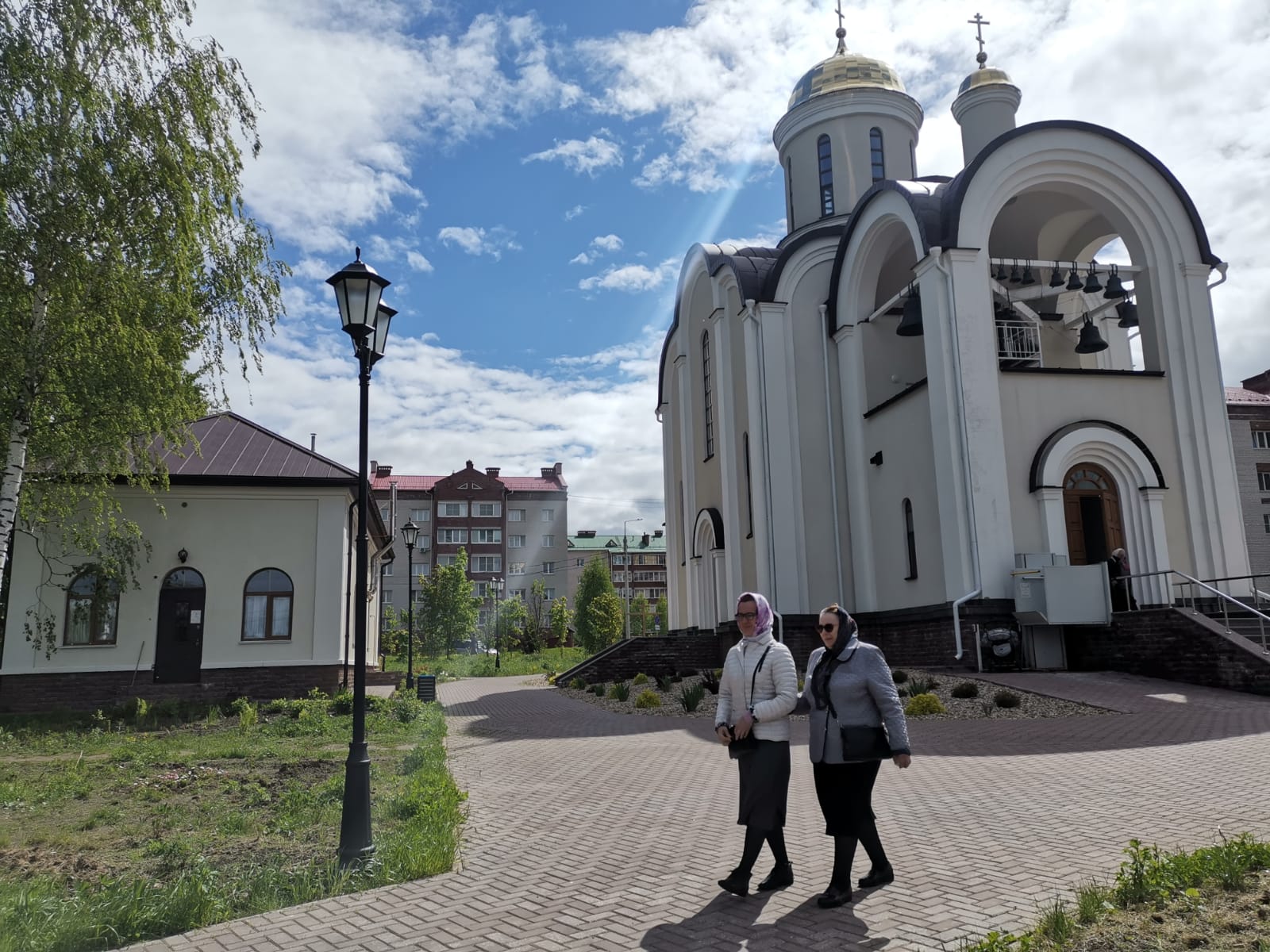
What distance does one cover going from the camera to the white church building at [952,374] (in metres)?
18.4

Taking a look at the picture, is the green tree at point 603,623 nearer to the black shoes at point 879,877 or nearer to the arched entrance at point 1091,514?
the arched entrance at point 1091,514

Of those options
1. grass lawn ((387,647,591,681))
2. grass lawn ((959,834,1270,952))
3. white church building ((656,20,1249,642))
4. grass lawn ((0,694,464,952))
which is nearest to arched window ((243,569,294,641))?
grass lawn ((0,694,464,952))

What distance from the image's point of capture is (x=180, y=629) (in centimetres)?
1925

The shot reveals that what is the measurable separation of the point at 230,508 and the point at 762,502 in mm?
11922

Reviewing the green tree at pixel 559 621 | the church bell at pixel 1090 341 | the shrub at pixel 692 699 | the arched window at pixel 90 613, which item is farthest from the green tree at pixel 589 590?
the shrub at pixel 692 699

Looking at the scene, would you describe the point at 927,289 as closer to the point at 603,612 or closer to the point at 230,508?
the point at 230,508

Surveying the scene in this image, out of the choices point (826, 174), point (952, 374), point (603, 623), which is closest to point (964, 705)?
point (952, 374)

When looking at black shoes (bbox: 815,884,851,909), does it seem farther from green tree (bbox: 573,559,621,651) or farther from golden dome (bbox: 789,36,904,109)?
green tree (bbox: 573,559,621,651)

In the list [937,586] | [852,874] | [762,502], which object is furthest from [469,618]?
[852,874]

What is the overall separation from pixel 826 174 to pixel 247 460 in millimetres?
18291

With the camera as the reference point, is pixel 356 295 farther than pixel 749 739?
Yes

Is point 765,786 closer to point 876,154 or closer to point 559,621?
point 876,154

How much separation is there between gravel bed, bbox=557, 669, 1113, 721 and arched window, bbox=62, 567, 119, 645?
9.78 metres

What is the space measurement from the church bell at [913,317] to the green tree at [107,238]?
12.4m
